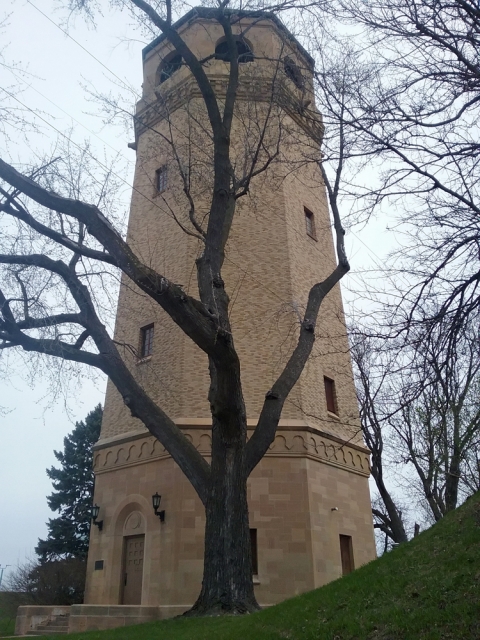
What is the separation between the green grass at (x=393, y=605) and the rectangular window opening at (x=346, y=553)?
244 inches

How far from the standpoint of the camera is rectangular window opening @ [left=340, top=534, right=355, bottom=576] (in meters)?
14.3

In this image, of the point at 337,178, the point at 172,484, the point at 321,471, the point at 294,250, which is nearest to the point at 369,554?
the point at 321,471

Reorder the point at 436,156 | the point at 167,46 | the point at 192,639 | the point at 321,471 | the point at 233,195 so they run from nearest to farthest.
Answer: the point at 436,156, the point at 192,639, the point at 233,195, the point at 321,471, the point at 167,46

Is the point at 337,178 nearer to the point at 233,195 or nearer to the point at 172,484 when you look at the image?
the point at 233,195

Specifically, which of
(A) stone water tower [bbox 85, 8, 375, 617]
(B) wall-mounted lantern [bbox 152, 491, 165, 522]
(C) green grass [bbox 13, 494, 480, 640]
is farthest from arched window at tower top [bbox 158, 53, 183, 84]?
(C) green grass [bbox 13, 494, 480, 640]

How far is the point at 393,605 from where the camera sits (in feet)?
20.7

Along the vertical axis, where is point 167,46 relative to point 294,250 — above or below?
above

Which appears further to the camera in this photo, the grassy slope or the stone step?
the grassy slope

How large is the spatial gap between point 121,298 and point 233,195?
698cm

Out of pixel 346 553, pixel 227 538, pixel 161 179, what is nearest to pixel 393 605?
pixel 227 538

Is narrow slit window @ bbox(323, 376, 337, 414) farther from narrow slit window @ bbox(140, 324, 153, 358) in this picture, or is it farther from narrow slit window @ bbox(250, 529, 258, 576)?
narrow slit window @ bbox(140, 324, 153, 358)

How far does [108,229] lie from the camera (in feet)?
31.7

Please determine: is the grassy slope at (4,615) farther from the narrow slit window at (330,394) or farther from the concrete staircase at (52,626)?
the narrow slit window at (330,394)

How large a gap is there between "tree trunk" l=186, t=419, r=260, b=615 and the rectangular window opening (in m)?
5.99
